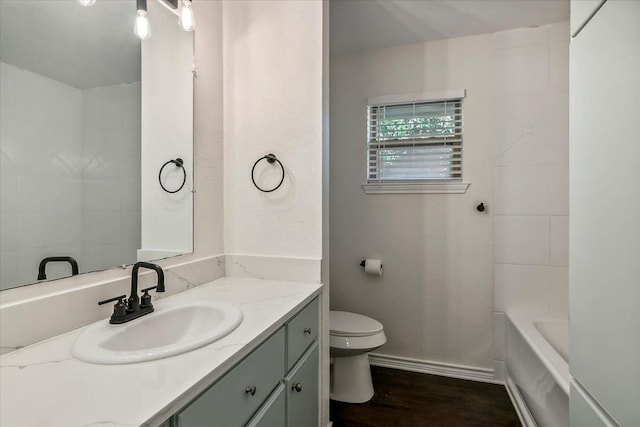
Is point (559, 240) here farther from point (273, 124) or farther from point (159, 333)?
point (159, 333)

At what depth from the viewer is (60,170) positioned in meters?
0.94

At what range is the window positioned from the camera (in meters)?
2.27

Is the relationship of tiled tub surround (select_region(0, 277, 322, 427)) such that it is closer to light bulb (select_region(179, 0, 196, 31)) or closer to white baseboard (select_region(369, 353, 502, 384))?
light bulb (select_region(179, 0, 196, 31))

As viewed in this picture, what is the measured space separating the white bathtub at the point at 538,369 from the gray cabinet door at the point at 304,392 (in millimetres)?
1049

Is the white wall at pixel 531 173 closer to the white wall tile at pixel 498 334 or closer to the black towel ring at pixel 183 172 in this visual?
the white wall tile at pixel 498 334

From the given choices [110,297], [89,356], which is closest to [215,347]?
[89,356]

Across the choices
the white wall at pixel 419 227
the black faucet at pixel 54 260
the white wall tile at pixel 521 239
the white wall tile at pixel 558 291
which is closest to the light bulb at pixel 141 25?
the black faucet at pixel 54 260

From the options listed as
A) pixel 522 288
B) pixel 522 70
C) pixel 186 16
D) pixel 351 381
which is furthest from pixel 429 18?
pixel 351 381

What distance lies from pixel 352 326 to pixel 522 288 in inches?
48.1

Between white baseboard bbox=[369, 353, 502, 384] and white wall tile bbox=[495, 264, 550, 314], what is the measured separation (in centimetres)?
49

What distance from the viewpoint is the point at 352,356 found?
196 cm

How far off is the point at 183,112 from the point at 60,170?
0.60 m

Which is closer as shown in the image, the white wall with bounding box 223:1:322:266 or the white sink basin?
the white sink basin

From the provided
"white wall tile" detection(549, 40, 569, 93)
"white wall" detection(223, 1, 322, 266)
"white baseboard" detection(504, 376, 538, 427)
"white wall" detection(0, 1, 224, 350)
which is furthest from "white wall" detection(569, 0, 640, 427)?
"white wall tile" detection(549, 40, 569, 93)
